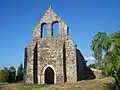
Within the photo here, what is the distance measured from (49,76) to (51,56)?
11.2 ft

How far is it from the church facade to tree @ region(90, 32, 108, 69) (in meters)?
10.3

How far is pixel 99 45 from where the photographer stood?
20.4 metres

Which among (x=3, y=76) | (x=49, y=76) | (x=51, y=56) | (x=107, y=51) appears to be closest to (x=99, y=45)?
(x=107, y=51)

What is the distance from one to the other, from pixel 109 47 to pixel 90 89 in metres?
5.46

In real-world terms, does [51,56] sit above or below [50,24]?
below

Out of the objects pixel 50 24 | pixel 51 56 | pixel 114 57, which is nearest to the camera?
pixel 114 57

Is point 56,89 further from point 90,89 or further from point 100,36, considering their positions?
point 100,36

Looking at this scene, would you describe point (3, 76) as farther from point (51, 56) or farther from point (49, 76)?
point (51, 56)

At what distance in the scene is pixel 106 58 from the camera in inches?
768

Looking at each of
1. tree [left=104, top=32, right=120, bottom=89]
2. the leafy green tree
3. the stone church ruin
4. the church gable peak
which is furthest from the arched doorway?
tree [left=104, top=32, right=120, bottom=89]

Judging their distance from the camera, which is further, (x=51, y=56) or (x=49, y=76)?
(x=49, y=76)

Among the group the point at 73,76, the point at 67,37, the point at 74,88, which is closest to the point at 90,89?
the point at 74,88

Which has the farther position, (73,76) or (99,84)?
(73,76)

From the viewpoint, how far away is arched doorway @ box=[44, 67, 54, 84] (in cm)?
3396
